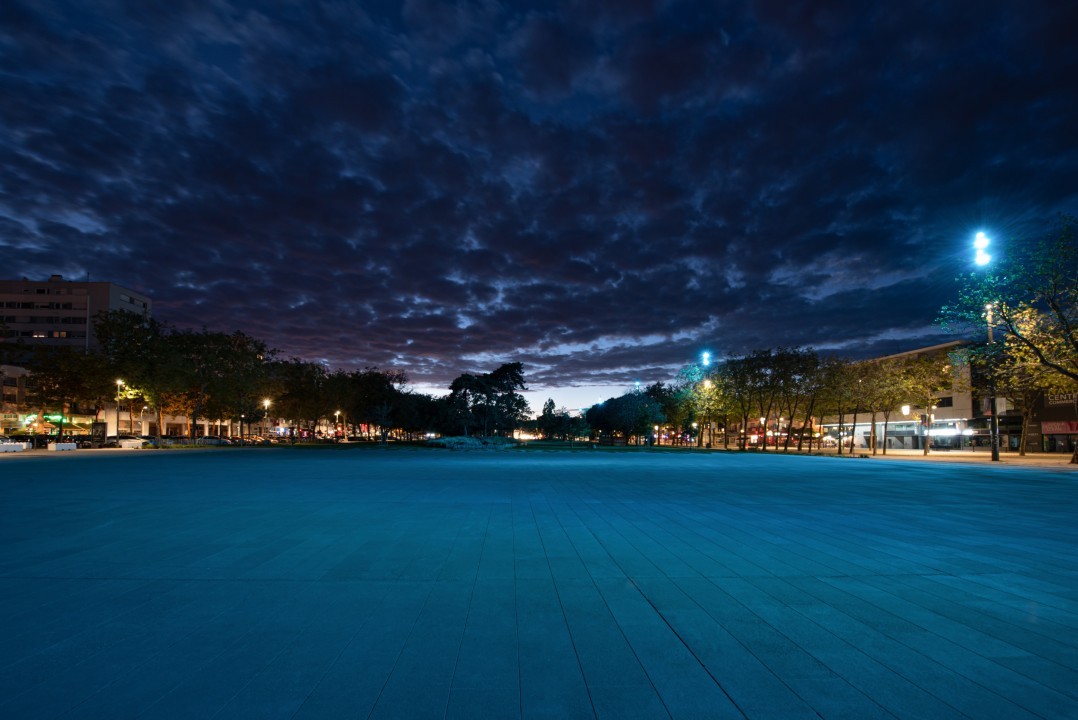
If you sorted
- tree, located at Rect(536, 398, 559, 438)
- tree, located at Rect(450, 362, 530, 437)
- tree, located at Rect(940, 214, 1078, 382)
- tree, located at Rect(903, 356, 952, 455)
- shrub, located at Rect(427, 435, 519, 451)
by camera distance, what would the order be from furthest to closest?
tree, located at Rect(536, 398, 559, 438), tree, located at Rect(450, 362, 530, 437), shrub, located at Rect(427, 435, 519, 451), tree, located at Rect(903, 356, 952, 455), tree, located at Rect(940, 214, 1078, 382)

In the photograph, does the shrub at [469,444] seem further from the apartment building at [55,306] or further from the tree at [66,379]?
the apartment building at [55,306]

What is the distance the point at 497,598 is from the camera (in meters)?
5.64

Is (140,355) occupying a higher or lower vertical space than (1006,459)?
higher

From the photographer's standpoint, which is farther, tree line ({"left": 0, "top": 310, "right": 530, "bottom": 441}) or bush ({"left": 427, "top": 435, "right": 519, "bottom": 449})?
bush ({"left": 427, "top": 435, "right": 519, "bottom": 449})

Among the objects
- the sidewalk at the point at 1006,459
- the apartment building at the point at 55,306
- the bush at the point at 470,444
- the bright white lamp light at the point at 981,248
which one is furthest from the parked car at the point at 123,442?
the apartment building at the point at 55,306

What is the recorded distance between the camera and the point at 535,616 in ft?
16.7

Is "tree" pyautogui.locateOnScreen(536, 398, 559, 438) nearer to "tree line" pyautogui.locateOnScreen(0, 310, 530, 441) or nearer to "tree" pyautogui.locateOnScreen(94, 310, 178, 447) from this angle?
"tree line" pyautogui.locateOnScreen(0, 310, 530, 441)

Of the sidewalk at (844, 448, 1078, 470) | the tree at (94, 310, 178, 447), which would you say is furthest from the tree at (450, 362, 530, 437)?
the sidewalk at (844, 448, 1078, 470)

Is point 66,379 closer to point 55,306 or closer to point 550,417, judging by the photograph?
point 55,306

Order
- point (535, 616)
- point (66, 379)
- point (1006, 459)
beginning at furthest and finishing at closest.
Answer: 1. point (66, 379)
2. point (1006, 459)
3. point (535, 616)

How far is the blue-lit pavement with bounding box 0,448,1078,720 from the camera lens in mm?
3549

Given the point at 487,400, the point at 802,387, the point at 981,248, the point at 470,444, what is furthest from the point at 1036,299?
the point at 487,400

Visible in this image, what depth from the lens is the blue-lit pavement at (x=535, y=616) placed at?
3.55m

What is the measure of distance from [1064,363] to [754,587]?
3606 cm
